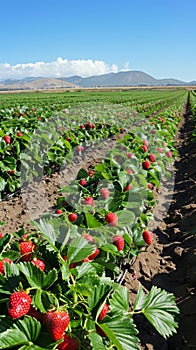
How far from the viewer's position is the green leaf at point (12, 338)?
4.42 ft

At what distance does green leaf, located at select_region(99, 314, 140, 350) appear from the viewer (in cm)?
151

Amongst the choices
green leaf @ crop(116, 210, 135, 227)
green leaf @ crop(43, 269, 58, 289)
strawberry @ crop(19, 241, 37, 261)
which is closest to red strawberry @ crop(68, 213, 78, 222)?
green leaf @ crop(116, 210, 135, 227)

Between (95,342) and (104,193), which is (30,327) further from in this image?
(104,193)

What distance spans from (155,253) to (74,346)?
3.24 meters

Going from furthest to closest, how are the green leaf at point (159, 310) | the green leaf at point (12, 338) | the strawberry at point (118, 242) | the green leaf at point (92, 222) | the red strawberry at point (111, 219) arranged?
the red strawberry at point (111, 219) < the strawberry at point (118, 242) < the green leaf at point (92, 222) < the green leaf at point (159, 310) < the green leaf at point (12, 338)

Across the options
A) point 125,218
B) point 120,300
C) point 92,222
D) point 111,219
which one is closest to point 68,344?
point 120,300

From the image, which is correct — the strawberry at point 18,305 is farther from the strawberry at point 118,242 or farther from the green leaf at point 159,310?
the strawberry at point 118,242

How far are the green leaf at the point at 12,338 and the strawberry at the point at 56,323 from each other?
0.10m

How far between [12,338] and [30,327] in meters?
0.08

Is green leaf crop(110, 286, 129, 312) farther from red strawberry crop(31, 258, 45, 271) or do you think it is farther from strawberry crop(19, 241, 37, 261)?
strawberry crop(19, 241, 37, 261)

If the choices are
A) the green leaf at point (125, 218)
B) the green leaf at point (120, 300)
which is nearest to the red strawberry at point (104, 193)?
the green leaf at point (125, 218)

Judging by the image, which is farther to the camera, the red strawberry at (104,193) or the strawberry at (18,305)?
the red strawberry at (104,193)

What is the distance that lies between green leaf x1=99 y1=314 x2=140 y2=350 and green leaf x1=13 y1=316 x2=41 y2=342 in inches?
10.4

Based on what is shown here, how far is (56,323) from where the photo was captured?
1.43 m
